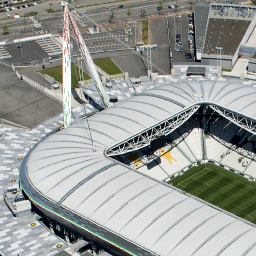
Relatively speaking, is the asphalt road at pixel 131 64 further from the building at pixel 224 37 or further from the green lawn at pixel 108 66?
the building at pixel 224 37

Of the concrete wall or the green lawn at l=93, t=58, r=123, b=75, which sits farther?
the green lawn at l=93, t=58, r=123, b=75

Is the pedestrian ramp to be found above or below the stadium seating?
above

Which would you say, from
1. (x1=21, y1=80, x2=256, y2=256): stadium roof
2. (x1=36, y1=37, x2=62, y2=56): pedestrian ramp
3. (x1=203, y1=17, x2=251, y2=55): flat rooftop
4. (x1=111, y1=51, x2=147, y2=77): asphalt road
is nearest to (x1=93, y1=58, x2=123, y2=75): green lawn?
(x1=111, y1=51, x2=147, y2=77): asphalt road

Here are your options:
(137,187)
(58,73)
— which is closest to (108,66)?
(58,73)

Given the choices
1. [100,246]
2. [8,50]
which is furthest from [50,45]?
[100,246]

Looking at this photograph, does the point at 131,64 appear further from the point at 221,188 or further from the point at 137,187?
the point at 137,187

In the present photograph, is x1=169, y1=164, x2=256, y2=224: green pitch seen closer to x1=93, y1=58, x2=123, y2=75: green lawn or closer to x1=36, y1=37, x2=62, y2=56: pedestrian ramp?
x1=93, y1=58, x2=123, y2=75: green lawn
